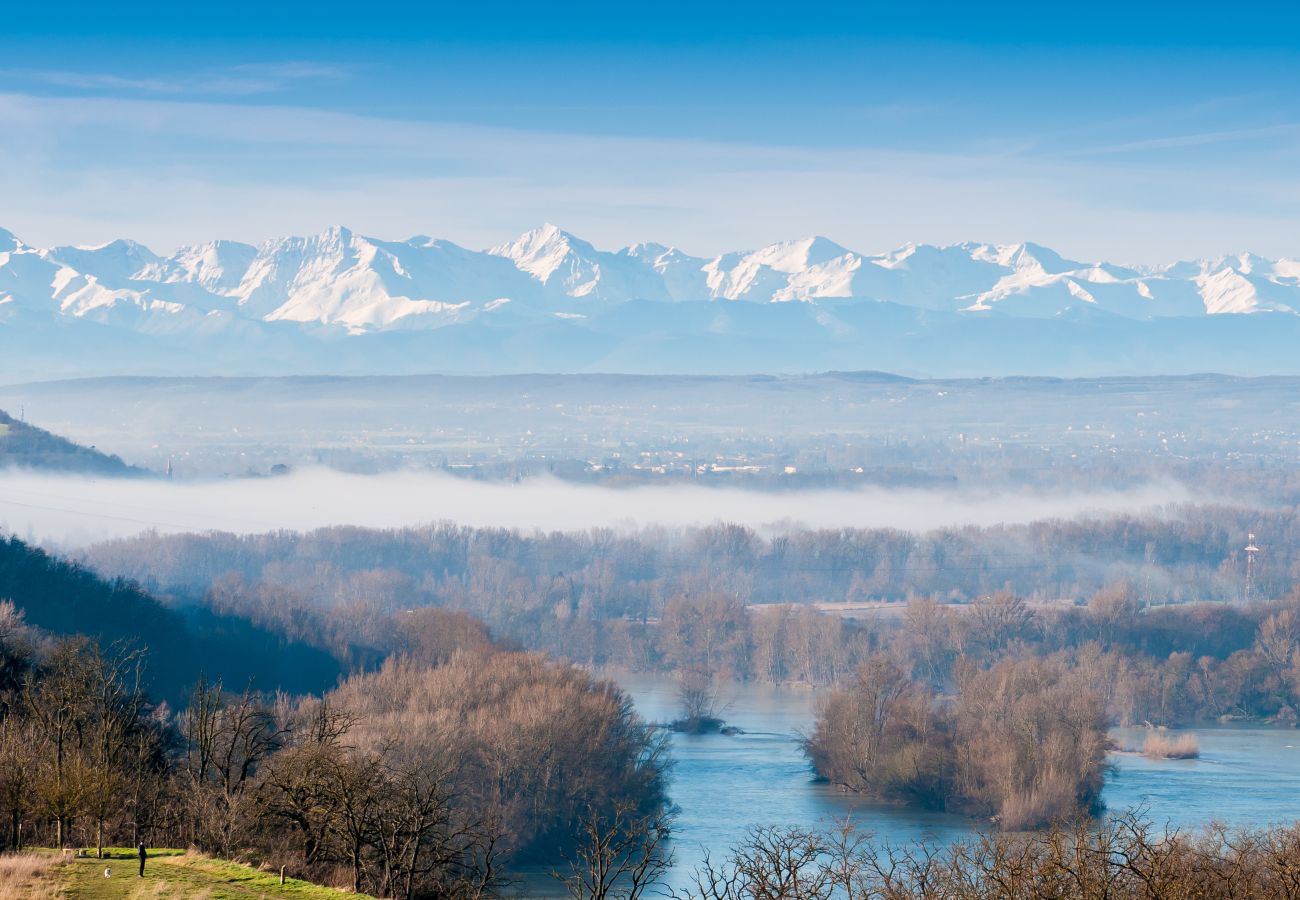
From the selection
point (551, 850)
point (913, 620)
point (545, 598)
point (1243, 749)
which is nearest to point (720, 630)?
point (913, 620)

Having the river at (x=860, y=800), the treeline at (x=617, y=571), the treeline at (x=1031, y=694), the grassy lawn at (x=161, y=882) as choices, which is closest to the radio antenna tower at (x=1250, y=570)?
the treeline at (x=617, y=571)

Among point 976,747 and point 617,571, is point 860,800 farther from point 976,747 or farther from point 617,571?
point 617,571

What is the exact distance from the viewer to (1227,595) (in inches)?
7032

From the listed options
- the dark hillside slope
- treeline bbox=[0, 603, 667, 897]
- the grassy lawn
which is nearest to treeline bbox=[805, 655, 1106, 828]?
treeline bbox=[0, 603, 667, 897]

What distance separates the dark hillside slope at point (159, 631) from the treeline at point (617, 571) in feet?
137

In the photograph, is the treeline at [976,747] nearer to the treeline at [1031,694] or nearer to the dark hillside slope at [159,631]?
the treeline at [1031,694]

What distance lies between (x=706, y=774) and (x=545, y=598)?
79989 mm

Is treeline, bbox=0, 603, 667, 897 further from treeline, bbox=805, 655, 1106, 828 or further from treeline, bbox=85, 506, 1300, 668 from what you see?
treeline, bbox=85, 506, 1300, 668

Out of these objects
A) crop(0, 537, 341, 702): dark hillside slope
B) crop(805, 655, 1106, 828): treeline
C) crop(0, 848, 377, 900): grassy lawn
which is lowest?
crop(805, 655, 1106, 828): treeline

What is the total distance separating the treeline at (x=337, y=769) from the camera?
121 feet

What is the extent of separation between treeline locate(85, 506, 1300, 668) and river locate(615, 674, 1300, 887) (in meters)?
48.7

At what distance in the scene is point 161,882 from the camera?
98.7 ft

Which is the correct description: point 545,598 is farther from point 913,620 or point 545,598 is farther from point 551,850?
point 551,850

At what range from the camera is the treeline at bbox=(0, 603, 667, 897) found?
3678 cm
